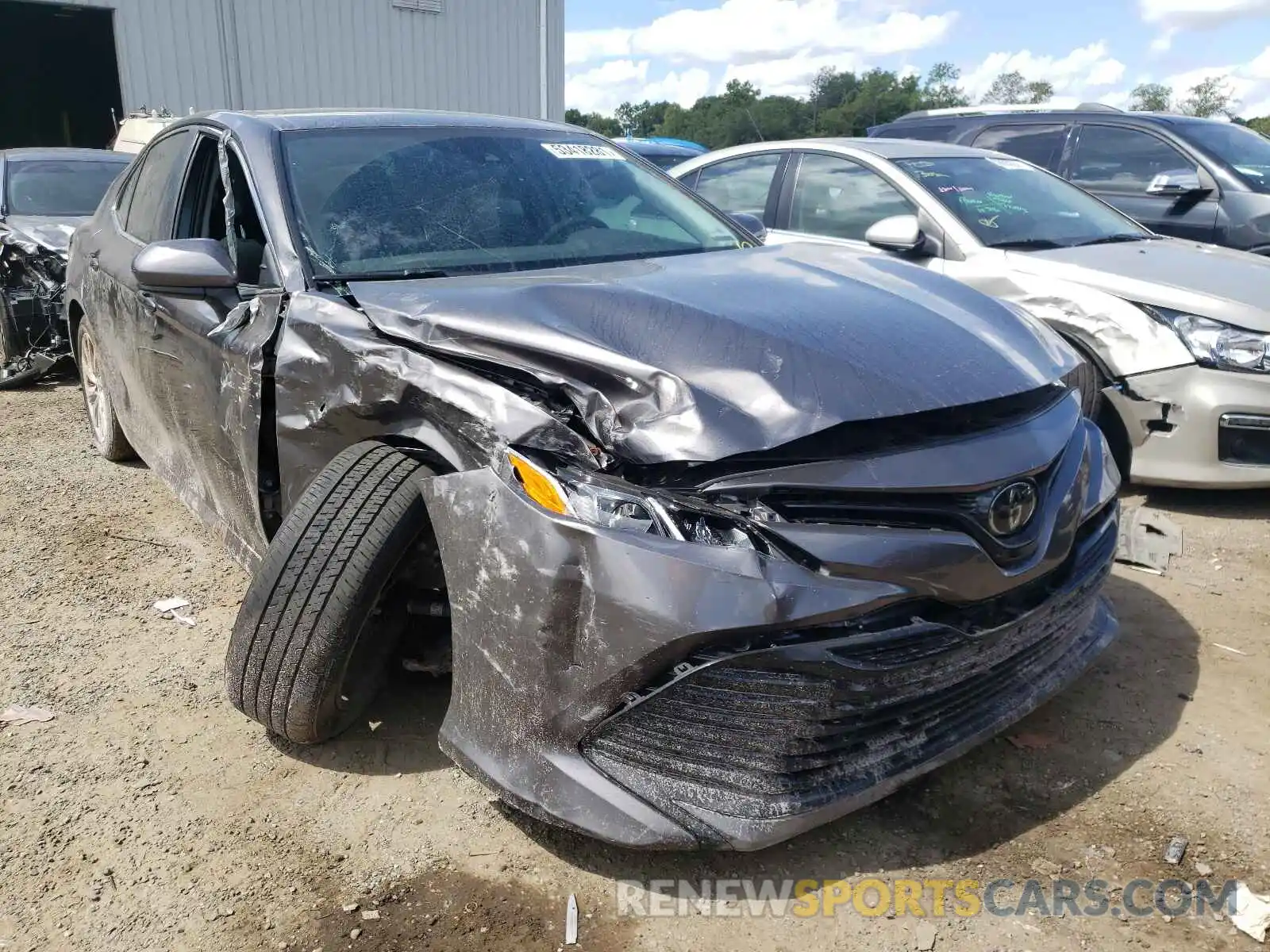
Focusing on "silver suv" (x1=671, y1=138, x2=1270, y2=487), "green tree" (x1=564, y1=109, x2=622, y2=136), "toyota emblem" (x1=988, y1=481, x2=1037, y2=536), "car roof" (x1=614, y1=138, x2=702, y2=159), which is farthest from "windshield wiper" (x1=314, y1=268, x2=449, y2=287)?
"green tree" (x1=564, y1=109, x2=622, y2=136)

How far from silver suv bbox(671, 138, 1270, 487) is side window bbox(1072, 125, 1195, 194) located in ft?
Result: 5.91

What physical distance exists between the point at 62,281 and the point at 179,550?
12.5 ft

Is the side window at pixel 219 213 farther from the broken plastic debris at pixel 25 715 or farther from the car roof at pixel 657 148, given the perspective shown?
the car roof at pixel 657 148

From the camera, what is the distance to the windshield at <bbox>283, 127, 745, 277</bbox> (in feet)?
9.25

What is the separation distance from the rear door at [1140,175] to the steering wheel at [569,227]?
4865 millimetres

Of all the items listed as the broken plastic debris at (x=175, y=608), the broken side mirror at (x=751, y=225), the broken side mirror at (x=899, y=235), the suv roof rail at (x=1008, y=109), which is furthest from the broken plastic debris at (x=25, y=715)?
the suv roof rail at (x=1008, y=109)

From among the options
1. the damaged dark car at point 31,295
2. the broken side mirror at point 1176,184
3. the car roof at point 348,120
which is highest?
the car roof at point 348,120

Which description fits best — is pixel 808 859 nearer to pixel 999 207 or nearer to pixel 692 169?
pixel 999 207

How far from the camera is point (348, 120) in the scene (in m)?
3.24

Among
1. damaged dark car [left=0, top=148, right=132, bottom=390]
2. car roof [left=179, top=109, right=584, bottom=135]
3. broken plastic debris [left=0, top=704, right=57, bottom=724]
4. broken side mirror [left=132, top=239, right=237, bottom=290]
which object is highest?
car roof [left=179, top=109, right=584, bottom=135]

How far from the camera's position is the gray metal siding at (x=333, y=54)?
46.6ft

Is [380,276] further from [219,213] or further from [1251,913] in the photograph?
[1251,913]

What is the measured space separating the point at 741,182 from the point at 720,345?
4.17 m

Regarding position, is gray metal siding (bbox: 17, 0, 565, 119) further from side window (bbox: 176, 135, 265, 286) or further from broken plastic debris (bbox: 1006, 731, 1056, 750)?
broken plastic debris (bbox: 1006, 731, 1056, 750)
